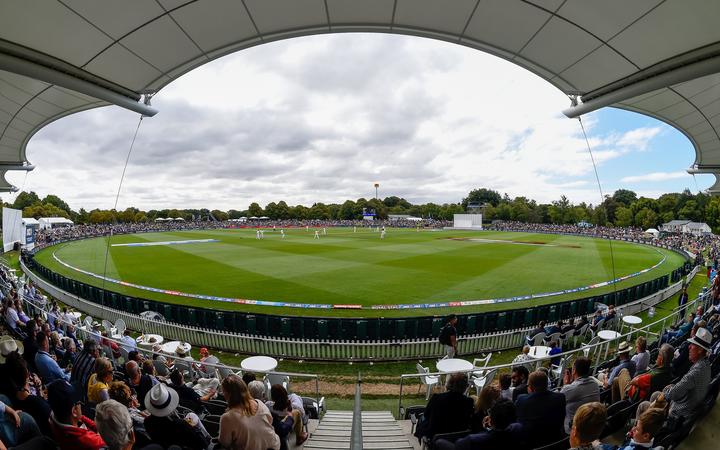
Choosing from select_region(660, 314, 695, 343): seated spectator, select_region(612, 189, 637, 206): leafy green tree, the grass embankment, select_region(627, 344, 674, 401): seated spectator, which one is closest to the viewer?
select_region(627, 344, 674, 401): seated spectator

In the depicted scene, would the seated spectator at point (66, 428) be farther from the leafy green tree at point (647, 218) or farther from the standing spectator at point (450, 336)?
the leafy green tree at point (647, 218)

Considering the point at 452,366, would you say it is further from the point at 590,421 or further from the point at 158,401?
the point at 158,401

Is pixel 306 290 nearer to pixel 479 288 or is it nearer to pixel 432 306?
pixel 432 306

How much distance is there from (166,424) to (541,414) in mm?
4093

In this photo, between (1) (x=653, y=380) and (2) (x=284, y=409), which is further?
(1) (x=653, y=380)

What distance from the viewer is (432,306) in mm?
14875

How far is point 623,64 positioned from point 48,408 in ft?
30.1

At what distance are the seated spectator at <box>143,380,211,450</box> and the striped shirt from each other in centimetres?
554

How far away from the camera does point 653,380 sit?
4883 mm

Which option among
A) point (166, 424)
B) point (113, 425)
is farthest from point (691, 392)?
point (113, 425)

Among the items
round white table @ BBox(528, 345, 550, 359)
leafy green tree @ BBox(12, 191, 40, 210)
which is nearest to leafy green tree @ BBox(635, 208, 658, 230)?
round white table @ BBox(528, 345, 550, 359)

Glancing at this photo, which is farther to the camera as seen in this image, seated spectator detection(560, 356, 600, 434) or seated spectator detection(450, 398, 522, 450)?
seated spectator detection(560, 356, 600, 434)

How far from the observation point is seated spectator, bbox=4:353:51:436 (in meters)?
3.71

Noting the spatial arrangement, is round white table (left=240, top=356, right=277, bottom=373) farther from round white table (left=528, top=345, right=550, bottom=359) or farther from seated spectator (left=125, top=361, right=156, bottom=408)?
round white table (left=528, top=345, right=550, bottom=359)
